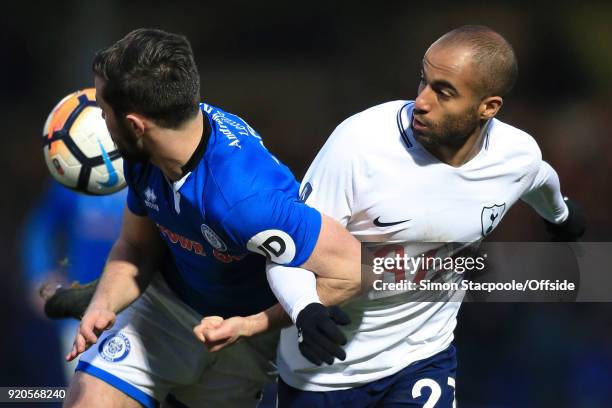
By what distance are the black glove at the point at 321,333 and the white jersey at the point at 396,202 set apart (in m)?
0.43

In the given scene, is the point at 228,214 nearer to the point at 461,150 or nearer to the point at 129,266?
the point at 129,266

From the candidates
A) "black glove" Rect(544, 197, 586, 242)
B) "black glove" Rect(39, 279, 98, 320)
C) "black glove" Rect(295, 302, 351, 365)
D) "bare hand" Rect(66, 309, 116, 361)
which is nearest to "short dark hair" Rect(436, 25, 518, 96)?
"black glove" Rect(295, 302, 351, 365)

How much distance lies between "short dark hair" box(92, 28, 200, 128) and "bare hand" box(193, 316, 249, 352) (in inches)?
25.0

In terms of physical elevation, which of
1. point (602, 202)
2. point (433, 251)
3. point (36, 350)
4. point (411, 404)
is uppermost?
point (433, 251)

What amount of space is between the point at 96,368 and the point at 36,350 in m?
3.63

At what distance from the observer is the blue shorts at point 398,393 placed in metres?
3.54

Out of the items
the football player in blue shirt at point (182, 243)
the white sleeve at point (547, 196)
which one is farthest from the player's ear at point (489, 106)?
the football player in blue shirt at point (182, 243)

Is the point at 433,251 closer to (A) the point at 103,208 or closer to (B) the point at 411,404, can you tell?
(B) the point at 411,404

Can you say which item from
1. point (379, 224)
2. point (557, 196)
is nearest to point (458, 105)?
point (379, 224)

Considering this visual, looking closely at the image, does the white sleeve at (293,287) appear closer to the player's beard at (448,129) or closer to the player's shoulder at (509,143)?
the player's beard at (448,129)

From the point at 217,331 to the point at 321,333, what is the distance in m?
0.31

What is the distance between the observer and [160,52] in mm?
3154

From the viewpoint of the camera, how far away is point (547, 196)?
158 inches

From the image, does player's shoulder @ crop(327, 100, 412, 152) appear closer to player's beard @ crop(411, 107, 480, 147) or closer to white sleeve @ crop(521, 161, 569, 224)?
player's beard @ crop(411, 107, 480, 147)
